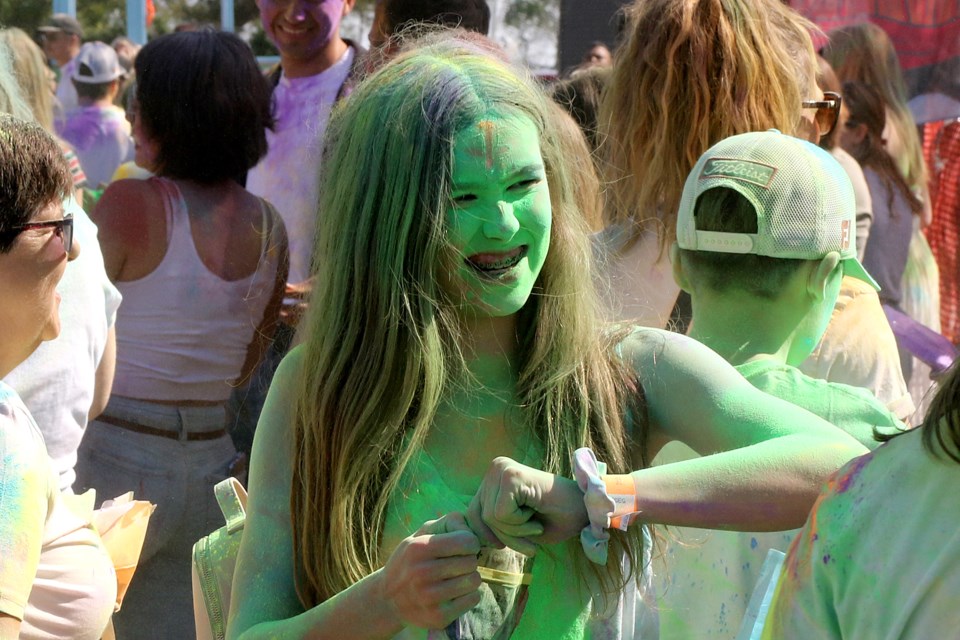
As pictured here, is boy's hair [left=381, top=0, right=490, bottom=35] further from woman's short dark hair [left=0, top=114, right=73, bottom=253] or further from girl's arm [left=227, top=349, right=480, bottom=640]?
girl's arm [left=227, top=349, right=480, bottom=640]

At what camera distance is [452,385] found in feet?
5.67

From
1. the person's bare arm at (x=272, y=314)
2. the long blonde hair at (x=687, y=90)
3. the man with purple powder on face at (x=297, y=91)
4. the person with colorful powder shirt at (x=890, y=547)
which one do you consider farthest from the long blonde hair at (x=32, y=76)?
the person with colorful powder shirt at (x=890, y=547)

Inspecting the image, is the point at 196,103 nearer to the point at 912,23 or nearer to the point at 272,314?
the point at 272,314

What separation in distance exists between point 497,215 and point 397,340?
22cm

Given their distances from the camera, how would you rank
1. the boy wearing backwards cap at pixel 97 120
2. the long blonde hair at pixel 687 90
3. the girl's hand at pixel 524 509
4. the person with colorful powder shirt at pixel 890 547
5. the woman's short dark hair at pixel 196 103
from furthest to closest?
the boy wearing backwards cap at pixel 97 120 < the woman's short dark hair at pixel 196 103 < the long blonde hair at pixel 687 90 < the girl's hand at pixel 524 509 < the person with colorful powder shirt at pixel 890 547

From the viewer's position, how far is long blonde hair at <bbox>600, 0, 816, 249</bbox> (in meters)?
2.97

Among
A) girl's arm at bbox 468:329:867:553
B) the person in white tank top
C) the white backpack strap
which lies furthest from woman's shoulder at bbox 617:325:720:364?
the person in white tank top

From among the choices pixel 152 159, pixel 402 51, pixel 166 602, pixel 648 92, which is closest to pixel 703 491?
pixel 402 51

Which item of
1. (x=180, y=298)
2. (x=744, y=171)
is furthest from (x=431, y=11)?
(x=744, y=171)

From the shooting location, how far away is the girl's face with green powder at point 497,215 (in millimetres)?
1657

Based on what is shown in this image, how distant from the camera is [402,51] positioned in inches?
72.6

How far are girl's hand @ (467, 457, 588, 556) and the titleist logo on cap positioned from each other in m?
0.84

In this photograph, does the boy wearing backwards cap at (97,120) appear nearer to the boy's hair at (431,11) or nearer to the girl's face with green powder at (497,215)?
the boy's hair at (431,11)

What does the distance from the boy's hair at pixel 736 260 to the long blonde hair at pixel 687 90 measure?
30.9 inches
